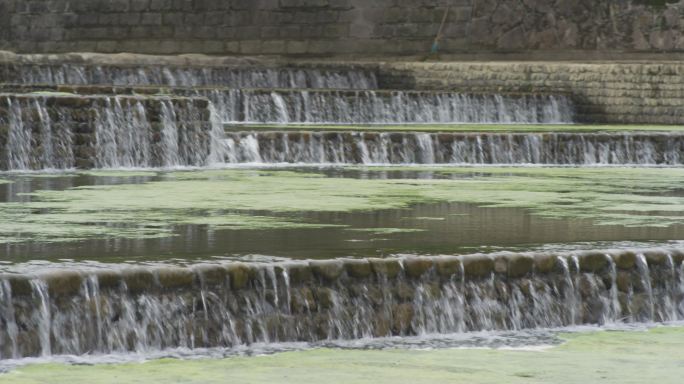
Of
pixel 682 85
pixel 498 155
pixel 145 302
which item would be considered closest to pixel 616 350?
pixel 145 302

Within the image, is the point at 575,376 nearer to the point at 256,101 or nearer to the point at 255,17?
the point at 256,101

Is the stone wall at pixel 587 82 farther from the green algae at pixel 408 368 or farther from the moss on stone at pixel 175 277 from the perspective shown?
the moss on stone at pixel 175 277

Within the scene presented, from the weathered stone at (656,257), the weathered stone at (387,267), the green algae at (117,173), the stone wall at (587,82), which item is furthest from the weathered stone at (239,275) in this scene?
the stone wall at (587,82)

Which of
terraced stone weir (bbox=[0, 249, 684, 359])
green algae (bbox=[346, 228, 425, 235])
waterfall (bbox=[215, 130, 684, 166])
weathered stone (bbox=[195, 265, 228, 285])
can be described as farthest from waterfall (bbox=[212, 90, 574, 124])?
weathered stone (bbox=[195, 265, 228, 285])

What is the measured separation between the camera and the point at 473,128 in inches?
765

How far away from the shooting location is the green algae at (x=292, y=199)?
8.95 meters

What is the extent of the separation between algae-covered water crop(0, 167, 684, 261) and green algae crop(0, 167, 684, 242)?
0.04ft

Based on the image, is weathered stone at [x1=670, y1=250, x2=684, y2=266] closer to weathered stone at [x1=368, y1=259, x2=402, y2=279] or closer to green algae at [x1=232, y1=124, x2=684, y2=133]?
weathered stone at [x1=368, y1=259, x2=402, y2=279]

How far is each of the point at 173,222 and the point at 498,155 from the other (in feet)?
24.8

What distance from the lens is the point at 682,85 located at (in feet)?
74.7

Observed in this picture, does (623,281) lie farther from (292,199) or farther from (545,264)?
(292,199)

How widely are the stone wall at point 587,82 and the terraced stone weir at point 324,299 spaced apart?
15.3 m

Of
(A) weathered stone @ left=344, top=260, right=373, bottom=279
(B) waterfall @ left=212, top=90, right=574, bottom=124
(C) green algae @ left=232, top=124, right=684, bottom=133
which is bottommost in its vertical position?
(A) weathered stone @ left=344, top=260, right=373, bottom=279

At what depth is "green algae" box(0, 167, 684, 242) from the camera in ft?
29.4
